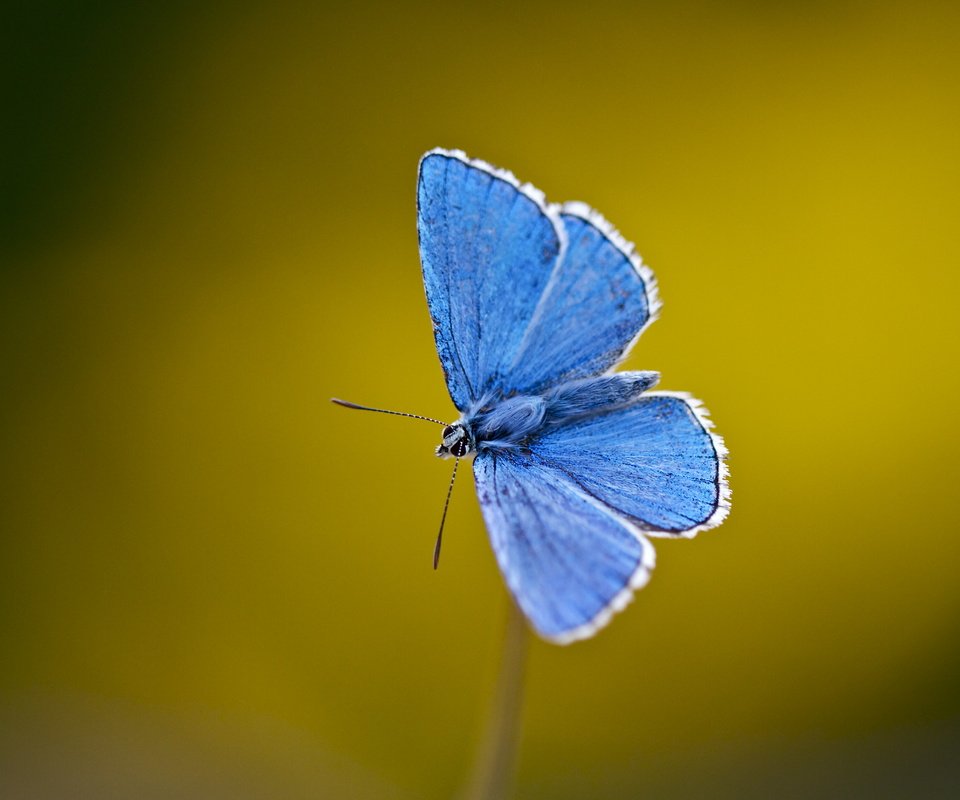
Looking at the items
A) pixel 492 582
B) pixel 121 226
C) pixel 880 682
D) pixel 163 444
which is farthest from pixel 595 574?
pixel 121 226

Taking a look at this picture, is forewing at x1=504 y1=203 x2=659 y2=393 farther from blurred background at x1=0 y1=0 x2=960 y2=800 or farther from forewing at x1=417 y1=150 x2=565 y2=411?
blurred background at x1=0 y1=0 x2=960 y2=800

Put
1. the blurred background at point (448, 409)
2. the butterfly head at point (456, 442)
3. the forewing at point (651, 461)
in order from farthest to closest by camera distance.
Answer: the blurred background at point (448, 409), the butterfly head at point (456, 442), the forewing at point (651, 461)

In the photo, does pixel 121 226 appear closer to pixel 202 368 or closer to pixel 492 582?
pixel 202 368

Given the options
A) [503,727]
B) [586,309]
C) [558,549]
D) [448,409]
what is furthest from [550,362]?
[448,409]

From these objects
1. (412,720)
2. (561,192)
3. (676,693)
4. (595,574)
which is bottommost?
(412,720)

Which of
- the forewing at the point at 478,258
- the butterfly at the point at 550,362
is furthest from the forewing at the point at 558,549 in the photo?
the forewing at the point at 478,258

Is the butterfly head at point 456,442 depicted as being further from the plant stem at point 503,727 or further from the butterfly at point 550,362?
the plant stem at point 503,727

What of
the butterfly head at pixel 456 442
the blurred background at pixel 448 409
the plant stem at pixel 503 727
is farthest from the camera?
the blurred background at pixel 448 409

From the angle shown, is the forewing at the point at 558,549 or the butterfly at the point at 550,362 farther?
the butterfly at the point at 550,362
